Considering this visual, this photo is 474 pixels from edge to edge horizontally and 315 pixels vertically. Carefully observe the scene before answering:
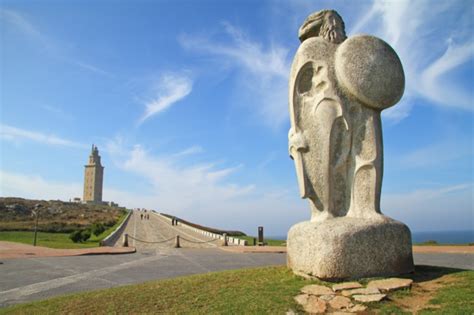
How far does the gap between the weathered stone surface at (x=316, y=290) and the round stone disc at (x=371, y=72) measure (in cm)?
324

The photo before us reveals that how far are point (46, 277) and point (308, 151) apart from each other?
23.9 feet

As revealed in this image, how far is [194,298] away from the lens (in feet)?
20.3

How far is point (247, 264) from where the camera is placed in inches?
511

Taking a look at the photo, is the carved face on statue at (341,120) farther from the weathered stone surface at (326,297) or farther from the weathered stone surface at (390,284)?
the weathered stone surface at (326,297)

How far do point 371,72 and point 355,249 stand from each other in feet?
9.86

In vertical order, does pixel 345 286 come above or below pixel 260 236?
below

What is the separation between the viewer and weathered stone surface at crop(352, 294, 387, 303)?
5.43 meters

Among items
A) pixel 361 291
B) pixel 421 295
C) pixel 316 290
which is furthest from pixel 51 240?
pixel 421 295

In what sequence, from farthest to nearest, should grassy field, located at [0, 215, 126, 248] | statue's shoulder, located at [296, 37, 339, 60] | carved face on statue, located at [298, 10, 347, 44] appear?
grassy field, located at [0, 215, 126, 248] < carved face on statue, located at [298, 10, 347, 44] < statue's shoulder, located at [296, 37, 339, 60]

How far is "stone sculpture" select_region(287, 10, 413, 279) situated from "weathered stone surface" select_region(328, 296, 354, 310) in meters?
1.03

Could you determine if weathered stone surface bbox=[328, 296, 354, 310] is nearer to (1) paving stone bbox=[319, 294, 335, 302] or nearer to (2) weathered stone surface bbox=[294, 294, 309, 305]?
(1) paving stone bbox=[319, 294, 335, 302]

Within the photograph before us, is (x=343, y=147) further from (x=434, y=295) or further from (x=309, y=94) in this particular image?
(x=434, y=295)

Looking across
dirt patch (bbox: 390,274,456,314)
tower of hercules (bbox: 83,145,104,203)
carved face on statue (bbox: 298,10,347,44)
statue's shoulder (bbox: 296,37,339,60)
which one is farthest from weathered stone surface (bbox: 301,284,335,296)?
tower of hercules (bbox: 83,145,104,203)

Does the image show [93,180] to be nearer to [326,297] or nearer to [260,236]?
[260,236]
